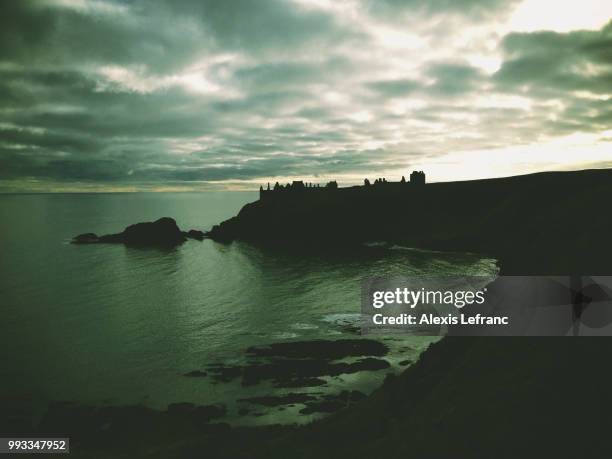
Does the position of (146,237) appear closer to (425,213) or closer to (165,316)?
(165,316)

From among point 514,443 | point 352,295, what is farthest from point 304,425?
point 352,295

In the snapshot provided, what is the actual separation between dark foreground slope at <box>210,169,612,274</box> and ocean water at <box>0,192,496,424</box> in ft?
51.5

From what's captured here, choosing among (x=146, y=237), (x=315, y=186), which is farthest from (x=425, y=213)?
(x=146, y=237)

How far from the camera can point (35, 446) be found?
2547 centimetres

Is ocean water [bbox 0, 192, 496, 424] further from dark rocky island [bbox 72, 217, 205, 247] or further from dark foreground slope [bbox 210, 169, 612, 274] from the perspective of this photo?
dark rocky island [bbox 72, 217, 205, 247]

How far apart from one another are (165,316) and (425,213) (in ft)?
332

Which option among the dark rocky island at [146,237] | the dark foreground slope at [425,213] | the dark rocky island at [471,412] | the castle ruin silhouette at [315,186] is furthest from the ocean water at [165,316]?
the castle ruin silhouette at [315,186]

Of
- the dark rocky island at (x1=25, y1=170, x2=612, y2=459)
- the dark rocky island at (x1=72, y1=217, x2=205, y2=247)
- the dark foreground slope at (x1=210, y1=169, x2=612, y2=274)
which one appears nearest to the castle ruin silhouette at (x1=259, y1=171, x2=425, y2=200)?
the dark foreground slope at (x1=210, y1=169, x2=612, y2=274)

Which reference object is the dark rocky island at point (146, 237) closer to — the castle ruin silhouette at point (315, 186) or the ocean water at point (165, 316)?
the ocean water at point (165, 316)

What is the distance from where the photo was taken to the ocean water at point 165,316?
33094mm

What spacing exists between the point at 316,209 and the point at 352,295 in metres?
84.3

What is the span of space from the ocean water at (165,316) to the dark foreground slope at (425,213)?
1570 cm

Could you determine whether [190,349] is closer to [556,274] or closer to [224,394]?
[224,394]

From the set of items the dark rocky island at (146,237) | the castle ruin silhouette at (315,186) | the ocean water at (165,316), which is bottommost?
the ocean water at (165,316)
